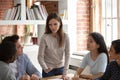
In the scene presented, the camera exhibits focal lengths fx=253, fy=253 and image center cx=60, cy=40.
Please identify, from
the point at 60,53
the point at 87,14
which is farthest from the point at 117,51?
the point at 87,14

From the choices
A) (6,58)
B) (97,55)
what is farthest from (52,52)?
(6,58)

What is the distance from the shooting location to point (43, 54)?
3.17 meters

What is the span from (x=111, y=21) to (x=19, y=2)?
5.58 ft

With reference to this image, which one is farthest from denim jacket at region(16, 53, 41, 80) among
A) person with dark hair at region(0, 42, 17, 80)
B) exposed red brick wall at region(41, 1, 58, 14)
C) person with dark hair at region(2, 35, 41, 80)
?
exposed red brick wall at region(41, 1, 58, 14)

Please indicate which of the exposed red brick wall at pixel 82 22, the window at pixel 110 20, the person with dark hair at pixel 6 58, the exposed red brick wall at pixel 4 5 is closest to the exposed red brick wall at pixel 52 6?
the exposed red brick wall at pixel 82 22

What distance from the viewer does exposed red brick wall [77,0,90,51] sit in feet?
16.5

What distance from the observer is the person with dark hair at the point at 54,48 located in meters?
3.19

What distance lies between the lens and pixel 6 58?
2.18 metres

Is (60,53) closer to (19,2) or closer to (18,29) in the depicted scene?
(19,2)

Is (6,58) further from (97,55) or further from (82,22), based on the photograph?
(82,22)

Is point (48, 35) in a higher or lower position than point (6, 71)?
higher

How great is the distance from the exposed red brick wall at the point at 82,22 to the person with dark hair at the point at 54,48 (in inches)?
71.7

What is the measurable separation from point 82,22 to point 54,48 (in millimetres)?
1951

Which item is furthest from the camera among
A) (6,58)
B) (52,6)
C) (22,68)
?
(52,6)
